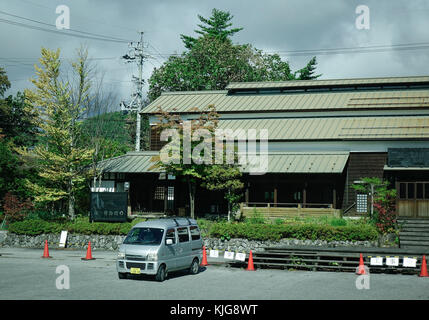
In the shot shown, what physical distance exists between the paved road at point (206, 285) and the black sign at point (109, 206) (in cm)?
1016

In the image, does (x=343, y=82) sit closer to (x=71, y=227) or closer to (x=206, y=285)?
(x=71, y=227)

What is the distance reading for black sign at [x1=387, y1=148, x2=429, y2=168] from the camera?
121 feet

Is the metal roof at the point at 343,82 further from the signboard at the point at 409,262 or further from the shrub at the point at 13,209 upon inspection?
the signboard at the point at 409,262

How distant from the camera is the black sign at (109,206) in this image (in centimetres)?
3513

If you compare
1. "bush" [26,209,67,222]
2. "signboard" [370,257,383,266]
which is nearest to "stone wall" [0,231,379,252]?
"bush" [26,209,67,222]

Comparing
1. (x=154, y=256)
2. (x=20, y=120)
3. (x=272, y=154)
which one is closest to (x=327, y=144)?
(x=272, y=154)

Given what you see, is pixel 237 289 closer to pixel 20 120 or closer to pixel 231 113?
pixel 231 113

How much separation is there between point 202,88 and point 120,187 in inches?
1063

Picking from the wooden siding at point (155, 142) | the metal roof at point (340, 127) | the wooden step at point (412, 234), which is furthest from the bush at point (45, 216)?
the wooden step at point (412, 234)

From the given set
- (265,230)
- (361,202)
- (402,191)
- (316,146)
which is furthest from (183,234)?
(316,146)

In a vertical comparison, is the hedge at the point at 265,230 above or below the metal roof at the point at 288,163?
below

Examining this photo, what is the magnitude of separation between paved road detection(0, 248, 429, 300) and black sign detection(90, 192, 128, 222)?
10.2m

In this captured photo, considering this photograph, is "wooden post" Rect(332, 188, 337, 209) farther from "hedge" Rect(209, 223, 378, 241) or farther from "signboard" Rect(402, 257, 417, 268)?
"signboard" Rect(402, 257, 417, 268)

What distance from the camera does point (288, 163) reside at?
135ft
